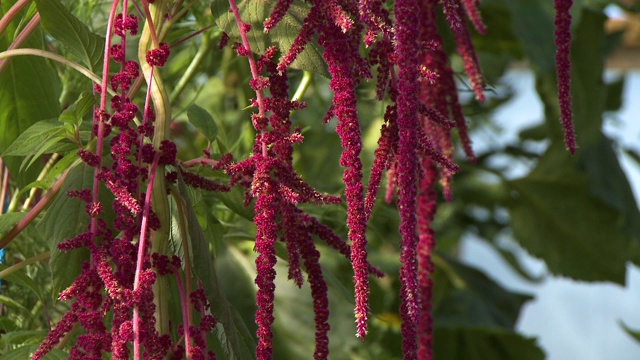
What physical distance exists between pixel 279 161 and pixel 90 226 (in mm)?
84

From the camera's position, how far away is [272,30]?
1.34 ft

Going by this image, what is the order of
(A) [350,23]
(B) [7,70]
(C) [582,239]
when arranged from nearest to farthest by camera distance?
(A) [350,23], (B) [7,70], (C) [582,239]

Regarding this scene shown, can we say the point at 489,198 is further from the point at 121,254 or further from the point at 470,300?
the point at 121,254

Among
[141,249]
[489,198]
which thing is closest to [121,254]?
[141,249]

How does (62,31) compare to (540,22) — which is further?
(540,22)

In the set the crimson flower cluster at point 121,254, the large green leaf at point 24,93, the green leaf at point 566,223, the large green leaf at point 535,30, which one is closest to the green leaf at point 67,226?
the crimson flower cluster at point 121,254

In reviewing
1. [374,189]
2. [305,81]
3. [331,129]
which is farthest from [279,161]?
[331,129]

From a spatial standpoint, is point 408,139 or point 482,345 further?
point 482,345

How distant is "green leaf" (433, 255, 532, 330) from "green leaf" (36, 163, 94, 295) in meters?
0.79

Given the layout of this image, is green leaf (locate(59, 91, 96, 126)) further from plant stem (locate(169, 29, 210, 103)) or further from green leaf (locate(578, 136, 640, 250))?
green leaf (locate(578, 136, 640, 250))

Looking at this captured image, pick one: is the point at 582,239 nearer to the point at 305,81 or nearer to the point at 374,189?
the point at 305,81

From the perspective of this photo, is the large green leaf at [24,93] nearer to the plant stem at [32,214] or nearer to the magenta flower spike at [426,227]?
the plant stem at [32,214]

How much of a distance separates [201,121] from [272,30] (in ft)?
0.24

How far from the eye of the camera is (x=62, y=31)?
1.39ft
